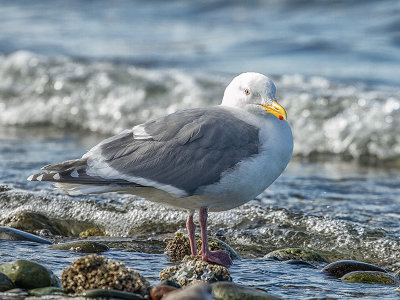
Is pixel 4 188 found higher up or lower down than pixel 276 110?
lower down

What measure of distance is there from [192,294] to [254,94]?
1692mm

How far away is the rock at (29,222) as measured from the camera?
610 centimetres

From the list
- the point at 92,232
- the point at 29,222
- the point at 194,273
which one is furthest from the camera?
the point at 92,232

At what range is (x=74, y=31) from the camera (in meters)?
17.8

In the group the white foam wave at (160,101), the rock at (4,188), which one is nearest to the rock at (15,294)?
the rock at (4,188)

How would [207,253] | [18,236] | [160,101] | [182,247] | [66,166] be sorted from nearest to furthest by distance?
[66,166], [207,253], [182,247], [18,236], [160,101]

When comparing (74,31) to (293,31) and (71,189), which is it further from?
(71,189)

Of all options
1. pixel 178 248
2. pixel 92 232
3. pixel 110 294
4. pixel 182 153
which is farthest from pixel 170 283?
pixel 92 232

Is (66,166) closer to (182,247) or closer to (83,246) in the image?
(83,246)

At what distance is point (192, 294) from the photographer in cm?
395

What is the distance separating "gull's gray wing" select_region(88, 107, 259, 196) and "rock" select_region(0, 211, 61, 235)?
1.39 m

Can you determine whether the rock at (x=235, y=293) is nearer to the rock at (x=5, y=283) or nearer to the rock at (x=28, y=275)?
the rock at (x=28, y=275)

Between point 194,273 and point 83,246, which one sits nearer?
point 194,273

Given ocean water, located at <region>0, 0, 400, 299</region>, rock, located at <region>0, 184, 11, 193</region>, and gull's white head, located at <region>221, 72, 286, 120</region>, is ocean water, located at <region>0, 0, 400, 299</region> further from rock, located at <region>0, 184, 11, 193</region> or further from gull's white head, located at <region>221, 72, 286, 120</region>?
gull's white head, located at <region>221, 72, 286, 120</region>
